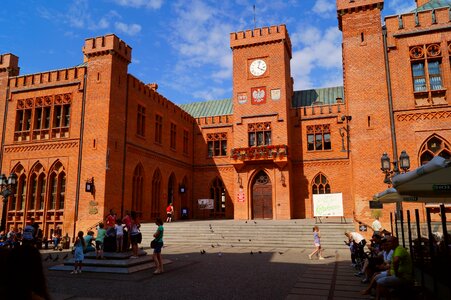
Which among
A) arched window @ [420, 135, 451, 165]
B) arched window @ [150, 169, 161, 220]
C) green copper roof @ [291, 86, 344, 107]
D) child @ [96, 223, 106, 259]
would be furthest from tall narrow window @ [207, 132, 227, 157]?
child @ [96, 223, 106, 259]

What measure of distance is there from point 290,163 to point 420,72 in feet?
43.8

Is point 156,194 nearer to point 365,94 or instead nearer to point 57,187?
point 57,187

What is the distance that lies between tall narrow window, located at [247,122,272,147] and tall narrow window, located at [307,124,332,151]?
12.8ft

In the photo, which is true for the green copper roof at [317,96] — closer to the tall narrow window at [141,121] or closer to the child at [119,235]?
the tall narrow window at [141,121]

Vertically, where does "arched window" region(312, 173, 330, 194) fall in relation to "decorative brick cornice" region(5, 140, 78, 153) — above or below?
below

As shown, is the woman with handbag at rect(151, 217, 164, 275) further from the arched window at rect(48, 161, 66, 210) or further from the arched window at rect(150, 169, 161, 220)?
the arched window at rect(150, 169, 161, 220)

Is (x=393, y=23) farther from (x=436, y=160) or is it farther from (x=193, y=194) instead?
(x=193, y=194)

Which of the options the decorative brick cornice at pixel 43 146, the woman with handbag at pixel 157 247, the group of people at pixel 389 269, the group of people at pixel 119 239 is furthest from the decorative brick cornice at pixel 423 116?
the decorative brick cornice at pixel 43 146

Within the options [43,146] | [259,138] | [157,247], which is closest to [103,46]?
[43,146]

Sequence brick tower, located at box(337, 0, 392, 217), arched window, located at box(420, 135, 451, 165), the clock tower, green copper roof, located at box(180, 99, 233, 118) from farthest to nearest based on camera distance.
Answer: green copper roof, located at box(180, 99, 233, 118) < the clock tower < brick tower, located at box(337, 0, 392, 217) < arched window, located at box(420, 135, 451, 165)

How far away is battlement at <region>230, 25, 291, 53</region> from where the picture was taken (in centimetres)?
3225

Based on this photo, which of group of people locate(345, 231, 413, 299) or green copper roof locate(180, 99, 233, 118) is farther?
green copper roof locate(180, 99, 233, 118)

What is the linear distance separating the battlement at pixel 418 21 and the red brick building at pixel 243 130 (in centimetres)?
7

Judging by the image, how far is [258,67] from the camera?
108ft
